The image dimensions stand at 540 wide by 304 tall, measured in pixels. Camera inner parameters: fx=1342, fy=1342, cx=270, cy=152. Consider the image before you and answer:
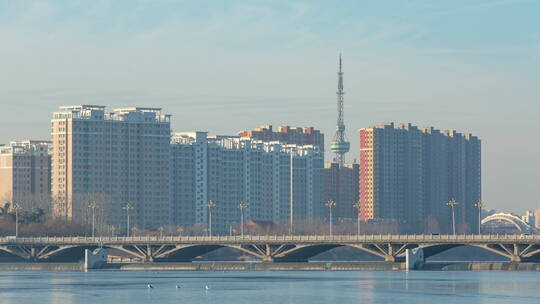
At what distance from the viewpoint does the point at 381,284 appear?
151 metres

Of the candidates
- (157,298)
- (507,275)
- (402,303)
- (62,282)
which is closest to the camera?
(402,303)

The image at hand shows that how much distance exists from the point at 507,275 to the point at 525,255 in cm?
1733

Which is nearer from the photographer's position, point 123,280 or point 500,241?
point 123,280

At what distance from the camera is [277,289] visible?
141 metres

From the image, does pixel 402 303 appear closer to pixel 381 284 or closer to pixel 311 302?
pixel 311 302

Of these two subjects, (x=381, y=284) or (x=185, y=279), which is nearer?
(x=381, y=284)

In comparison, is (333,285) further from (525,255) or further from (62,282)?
(525,255)

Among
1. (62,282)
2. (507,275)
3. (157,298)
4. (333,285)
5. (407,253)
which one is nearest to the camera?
(157,298)

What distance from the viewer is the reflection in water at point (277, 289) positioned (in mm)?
123938

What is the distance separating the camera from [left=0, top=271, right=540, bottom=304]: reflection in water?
123938 millimetres

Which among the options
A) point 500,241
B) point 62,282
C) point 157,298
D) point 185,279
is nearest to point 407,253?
point 500,241

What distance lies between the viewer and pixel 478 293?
432ft

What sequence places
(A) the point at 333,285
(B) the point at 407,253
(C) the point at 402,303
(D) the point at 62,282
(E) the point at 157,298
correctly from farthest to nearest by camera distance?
1. (B) the point at 407,253
2. (D) the point at 62,282
3. (A) the point at 333,285
4. (E) the point at 157,298
5. (C) the point at 402,303

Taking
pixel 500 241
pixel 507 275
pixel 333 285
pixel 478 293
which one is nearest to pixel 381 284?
pixel 333 285
